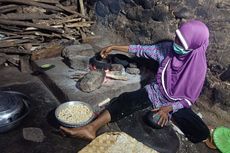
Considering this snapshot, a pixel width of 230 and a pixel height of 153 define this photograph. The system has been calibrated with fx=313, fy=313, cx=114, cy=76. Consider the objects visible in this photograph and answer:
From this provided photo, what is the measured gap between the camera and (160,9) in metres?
5.17

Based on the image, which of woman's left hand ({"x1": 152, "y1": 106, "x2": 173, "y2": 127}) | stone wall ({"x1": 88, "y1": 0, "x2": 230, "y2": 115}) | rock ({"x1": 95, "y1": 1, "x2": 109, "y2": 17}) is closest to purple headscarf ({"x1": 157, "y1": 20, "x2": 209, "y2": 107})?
woman's left hand ({"x1": 152, "y1": 106, "x2": 173, "y2": 127})

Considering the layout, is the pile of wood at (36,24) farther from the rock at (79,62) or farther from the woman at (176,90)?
the woman at (176,90)

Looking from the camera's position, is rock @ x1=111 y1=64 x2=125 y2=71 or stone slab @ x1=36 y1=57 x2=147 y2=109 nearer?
stone slab @ x1=36 y1=57 x2=147 y2=109

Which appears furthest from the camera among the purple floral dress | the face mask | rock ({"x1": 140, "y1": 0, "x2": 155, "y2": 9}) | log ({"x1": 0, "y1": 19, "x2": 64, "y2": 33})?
log ({"x1": 0, "y1": 19, "x2": 64, "y2": 33})

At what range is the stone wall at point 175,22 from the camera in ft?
14.9

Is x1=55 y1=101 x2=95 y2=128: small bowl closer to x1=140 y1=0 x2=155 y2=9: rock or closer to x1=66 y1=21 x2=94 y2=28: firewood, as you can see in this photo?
x1=140 y1=0 x2=155 y2=9: rock

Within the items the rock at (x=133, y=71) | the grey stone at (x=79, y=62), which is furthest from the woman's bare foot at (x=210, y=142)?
the grey stone at (x=79, y=62)

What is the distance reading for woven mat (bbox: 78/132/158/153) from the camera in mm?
3541

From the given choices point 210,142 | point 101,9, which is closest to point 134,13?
point 101,9

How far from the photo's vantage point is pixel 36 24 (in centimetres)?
575

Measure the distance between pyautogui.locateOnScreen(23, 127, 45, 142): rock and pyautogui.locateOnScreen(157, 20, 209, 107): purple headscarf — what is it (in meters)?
1.75

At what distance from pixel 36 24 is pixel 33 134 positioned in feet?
8.13

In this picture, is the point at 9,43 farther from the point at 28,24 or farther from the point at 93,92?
the point at 93,92

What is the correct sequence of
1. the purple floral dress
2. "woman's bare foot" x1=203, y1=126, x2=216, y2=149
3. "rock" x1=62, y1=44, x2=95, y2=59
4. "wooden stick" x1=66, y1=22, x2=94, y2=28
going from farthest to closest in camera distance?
"wooden stick" x1=66, y1=22, x2=94, y2=28 → "rock" x1=62, y1=44, x2=95, y2=59 → the purple floral dress → "woman's bare foot" x1=203, y1=126, x2=216, y2=149
